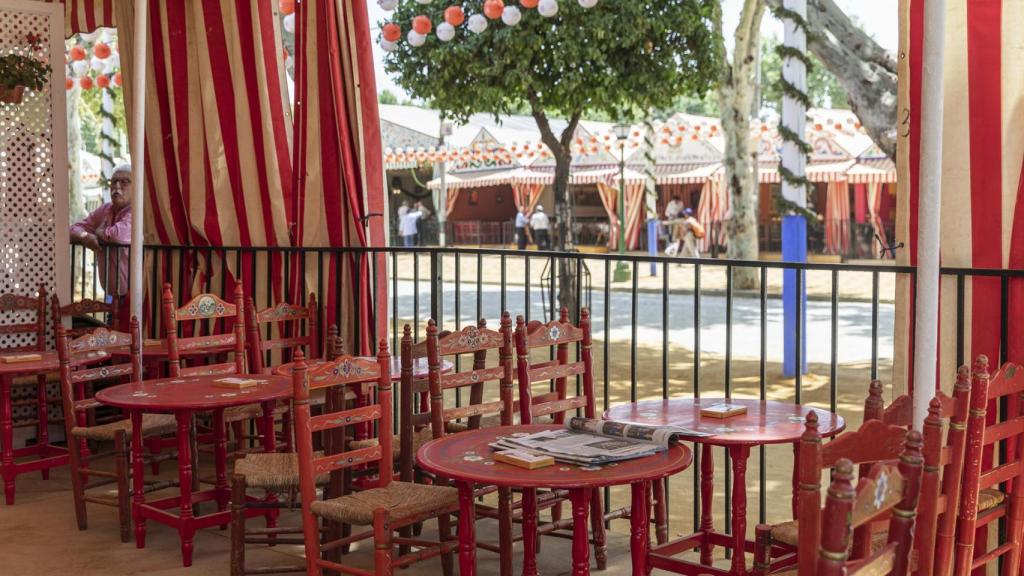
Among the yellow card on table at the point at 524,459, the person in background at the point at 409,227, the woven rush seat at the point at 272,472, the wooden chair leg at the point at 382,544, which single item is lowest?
the wooden chair leg at the point at 382,544

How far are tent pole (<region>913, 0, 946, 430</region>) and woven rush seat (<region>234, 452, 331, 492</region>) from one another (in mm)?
1974

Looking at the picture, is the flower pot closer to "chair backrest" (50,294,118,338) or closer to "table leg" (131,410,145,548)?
"chair backrest" (50,294,118,338)

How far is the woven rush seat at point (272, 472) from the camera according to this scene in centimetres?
364

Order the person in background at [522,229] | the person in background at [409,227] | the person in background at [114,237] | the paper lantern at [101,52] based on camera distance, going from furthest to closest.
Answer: the person in background at [522,229] → the person in background at [409,227] → the paper lantern at [101,52] → the person in background at [114,237]

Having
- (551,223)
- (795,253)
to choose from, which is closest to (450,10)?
(795,253)

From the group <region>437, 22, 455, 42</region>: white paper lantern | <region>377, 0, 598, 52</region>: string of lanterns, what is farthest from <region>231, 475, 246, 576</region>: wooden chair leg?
<region>437, 22, 455, 42</region>: white paper lantern

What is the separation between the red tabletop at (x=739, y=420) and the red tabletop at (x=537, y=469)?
0.77 feet

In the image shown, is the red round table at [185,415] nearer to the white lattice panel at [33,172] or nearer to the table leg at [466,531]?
the table leg at [466,531]

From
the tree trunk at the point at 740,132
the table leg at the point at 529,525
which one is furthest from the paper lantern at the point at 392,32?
the table leg at the point at 529,525

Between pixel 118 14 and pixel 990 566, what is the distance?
584cm

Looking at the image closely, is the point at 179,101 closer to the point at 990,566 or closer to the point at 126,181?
the point at 126,181

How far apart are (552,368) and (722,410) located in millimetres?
755

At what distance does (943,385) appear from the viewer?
12.1ft

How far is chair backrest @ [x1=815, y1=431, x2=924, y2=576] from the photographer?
1647 mm
